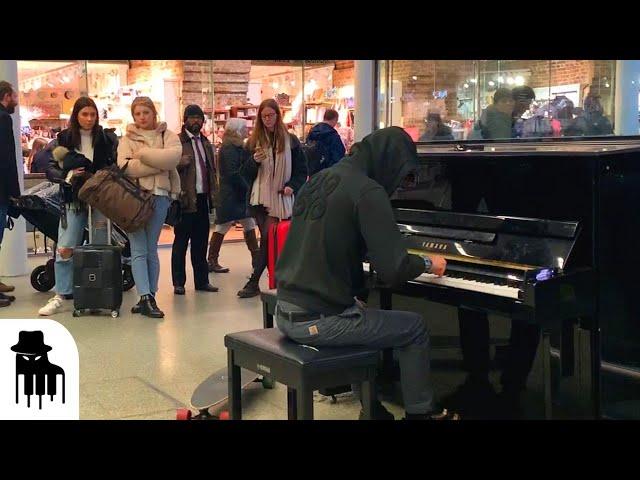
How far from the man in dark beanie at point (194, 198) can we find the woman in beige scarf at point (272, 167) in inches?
16.6

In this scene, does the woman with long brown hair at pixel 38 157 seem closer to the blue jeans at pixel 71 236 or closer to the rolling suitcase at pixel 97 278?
the blue jeans at pixel 71 236

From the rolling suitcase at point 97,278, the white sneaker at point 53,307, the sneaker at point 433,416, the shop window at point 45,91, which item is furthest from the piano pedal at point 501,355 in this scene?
the shop window at point 45,91

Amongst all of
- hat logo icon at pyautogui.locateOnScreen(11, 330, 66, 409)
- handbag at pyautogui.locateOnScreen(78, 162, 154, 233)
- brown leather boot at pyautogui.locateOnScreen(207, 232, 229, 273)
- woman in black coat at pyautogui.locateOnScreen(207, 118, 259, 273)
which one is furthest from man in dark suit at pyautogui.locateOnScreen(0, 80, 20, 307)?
hat logo icon at pyautogui.locateOnScreen(11, 330, 66, 409)

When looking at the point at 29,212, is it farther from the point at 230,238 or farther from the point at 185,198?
the point at 230,238

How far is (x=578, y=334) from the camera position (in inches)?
126

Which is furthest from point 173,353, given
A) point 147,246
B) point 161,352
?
point 147,246

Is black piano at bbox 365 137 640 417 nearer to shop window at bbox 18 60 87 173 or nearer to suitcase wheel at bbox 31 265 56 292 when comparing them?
suitcase wheel at bbox 31 265 56 292

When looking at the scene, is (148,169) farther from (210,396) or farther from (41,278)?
(210,396)

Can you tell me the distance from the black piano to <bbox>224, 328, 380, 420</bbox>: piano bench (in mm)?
493

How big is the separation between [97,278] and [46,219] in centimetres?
105

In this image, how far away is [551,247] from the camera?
3.23 meters

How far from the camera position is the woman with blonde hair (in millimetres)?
5766
